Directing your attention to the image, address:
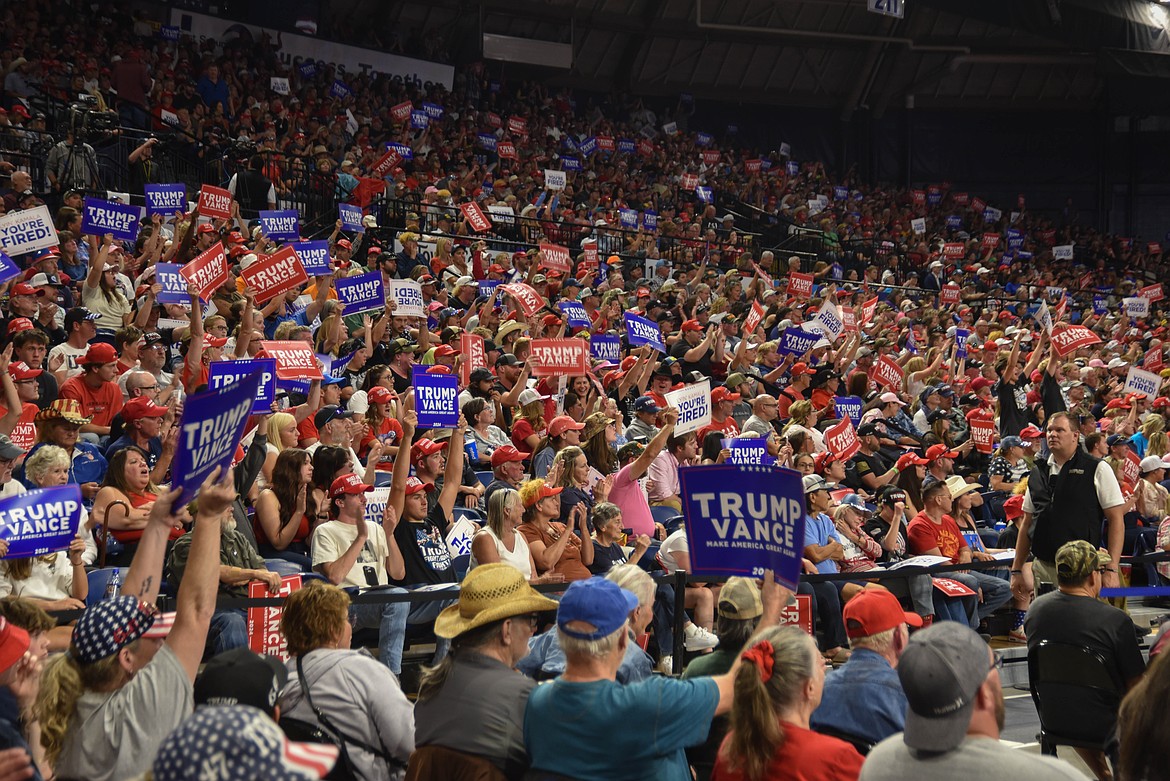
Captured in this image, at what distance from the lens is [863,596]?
14.7ft

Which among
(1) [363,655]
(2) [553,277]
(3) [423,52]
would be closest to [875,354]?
(2) [553,277]

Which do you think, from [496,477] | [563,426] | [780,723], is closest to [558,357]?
[563,426]

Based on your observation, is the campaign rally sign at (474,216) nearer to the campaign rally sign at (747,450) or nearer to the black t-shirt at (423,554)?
the campaign rally sign at (747,450)

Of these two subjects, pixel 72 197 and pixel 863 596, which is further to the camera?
pixel 72 197

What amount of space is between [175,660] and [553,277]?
1312 centimetres

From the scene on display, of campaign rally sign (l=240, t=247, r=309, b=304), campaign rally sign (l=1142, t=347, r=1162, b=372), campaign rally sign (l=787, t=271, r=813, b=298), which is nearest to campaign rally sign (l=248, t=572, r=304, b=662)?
campaign rally sign (l=240, t=247, r=309, b=304)

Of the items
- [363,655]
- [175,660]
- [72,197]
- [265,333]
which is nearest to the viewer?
[175,660]

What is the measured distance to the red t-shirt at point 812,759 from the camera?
349cm

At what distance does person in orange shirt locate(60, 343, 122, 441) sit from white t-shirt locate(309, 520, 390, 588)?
2.42 metres

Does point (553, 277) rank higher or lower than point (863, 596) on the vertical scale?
higher

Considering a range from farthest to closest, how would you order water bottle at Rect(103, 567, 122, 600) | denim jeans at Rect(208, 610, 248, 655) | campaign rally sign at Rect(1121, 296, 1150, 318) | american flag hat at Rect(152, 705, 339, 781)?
campaign rally sign at Rect(1121, 296, 1150, 318) → water bottle at Rect(103, 567, 122, 600) → denim jeans at Rect(208, 610, 248, 655) → american flag hat at Rect(152, 705, 339, 781)

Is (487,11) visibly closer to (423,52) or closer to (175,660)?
(423,52)

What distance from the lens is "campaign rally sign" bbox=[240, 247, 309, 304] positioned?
1100 cm

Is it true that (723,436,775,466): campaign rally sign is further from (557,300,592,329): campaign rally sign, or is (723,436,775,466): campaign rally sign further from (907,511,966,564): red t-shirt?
(557,300,592,329): campaign rally sign
